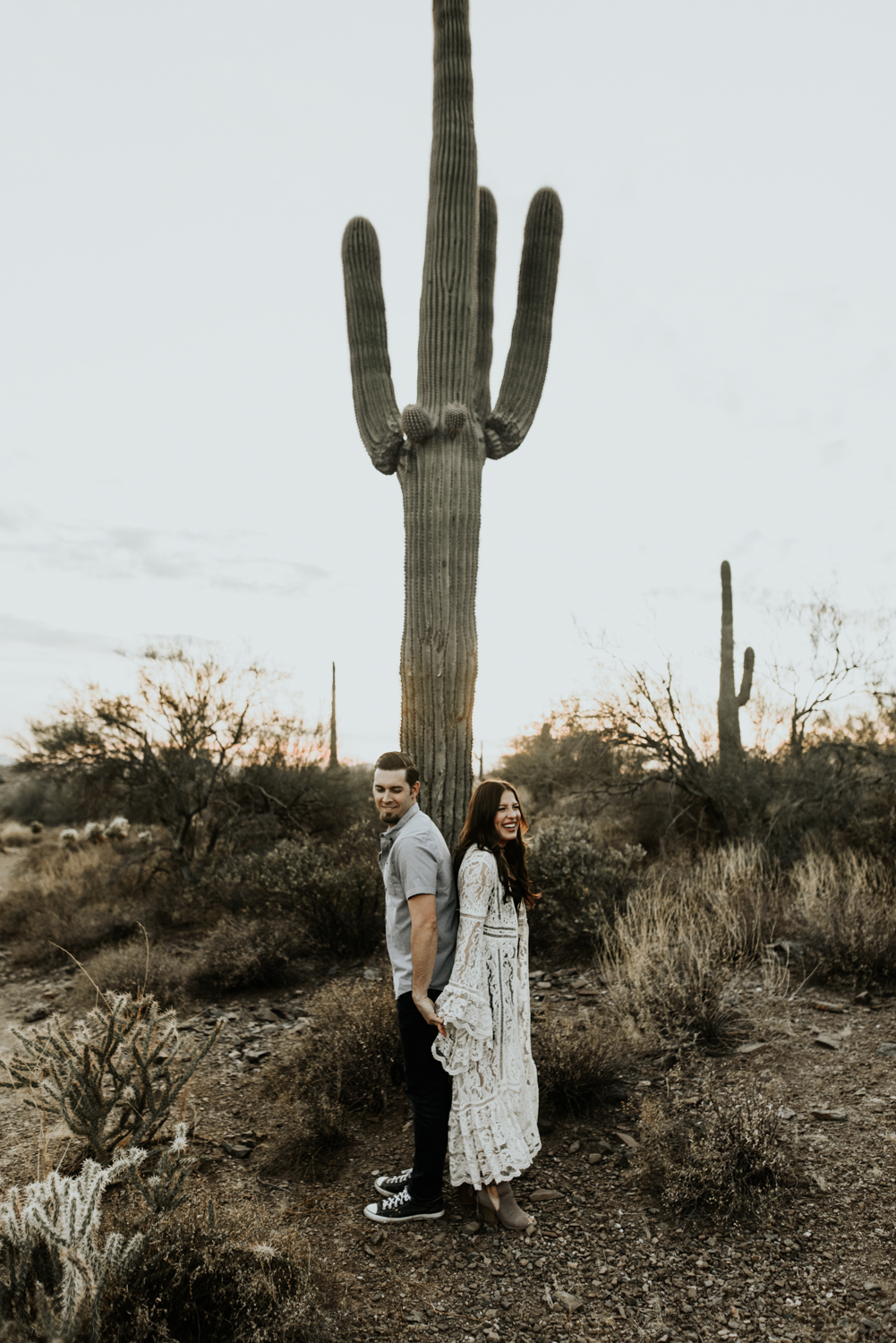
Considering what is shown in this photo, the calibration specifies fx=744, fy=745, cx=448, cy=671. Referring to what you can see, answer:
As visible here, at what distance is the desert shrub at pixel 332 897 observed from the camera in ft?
22.8

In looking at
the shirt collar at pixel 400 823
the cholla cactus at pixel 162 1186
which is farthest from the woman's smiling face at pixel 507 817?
the cholla cactus at pixel 162 1186

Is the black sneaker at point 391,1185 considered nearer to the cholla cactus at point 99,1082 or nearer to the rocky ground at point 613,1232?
the rocky ground at point 613,1232

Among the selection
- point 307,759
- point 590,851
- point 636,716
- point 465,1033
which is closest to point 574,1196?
point 465,1033

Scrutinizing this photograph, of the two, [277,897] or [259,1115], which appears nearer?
[259,1115]

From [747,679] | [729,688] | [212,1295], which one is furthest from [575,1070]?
[747,679]

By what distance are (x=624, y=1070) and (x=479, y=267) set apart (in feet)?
22.3

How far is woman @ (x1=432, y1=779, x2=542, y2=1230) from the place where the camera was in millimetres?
2939

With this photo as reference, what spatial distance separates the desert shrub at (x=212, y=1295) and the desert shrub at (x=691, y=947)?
2.78 m

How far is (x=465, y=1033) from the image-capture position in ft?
9.73

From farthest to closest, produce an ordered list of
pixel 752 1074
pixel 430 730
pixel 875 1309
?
pixel 430 730 → pixel 752 1074 → pixel 875 1309

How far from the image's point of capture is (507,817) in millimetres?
3078

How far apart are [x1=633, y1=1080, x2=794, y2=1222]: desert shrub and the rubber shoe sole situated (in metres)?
0.92

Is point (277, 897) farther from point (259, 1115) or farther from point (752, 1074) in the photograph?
point (752, 1074)

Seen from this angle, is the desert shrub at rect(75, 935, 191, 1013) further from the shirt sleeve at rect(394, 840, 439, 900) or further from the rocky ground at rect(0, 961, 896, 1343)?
the shirt sleeve at rect(394, 840, 439, 900)
